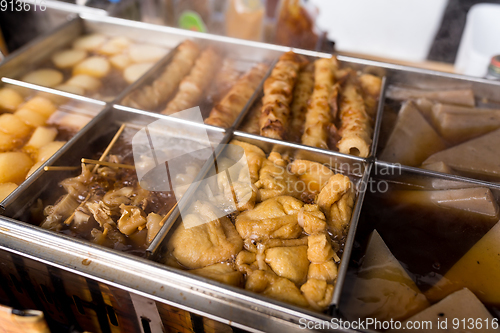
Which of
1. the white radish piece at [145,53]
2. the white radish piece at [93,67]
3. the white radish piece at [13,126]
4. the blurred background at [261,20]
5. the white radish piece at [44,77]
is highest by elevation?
the blurred background at [261,20]

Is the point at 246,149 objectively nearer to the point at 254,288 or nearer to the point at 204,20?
the point at 254,288

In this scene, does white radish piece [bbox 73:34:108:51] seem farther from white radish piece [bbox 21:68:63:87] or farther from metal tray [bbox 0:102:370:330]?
metal tray [bbox 0:102:370:330]

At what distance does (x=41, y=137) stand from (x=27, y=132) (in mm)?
178

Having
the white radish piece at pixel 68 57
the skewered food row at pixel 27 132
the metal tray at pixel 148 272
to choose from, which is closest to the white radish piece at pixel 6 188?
the skewered food row at pixel 27 132

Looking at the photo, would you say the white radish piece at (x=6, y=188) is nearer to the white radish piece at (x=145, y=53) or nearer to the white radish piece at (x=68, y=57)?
the white radish piece at (x=68, y=57)

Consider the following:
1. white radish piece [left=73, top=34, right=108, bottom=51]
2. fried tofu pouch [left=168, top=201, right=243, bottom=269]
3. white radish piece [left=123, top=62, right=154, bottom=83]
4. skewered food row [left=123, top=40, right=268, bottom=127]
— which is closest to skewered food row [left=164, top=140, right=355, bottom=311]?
fried tofu pouch [left=168, top=201, right=243, bottom=269]

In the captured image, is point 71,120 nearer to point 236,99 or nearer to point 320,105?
point 236,99

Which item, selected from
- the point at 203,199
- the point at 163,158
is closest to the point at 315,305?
the point at 203,199

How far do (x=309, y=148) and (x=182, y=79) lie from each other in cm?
154

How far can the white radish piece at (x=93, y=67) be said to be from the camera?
3.26 m

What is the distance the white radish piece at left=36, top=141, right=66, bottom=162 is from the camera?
7.66ft

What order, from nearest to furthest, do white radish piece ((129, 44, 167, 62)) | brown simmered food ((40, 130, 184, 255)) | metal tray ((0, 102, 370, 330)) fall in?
metal tray ((0, 102, 370, 330)), brown simmered food ((40, 130, 184, 255)), white radish piece ((129, 44, 167, 62))

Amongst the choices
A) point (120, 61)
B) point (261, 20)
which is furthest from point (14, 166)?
point (261, 20)

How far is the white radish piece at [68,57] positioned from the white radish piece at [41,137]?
107 cm
